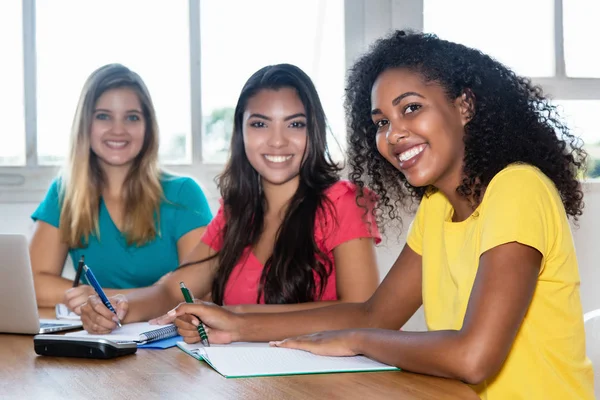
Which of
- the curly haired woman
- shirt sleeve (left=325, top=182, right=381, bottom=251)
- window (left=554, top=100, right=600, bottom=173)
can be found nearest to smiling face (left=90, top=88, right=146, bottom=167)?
shirt sleeve (left=325, top=182, right=381, bottom=251)

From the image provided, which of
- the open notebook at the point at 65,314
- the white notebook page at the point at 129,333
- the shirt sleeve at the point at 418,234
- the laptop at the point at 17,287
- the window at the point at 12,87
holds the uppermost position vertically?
the window at the point at 12,87

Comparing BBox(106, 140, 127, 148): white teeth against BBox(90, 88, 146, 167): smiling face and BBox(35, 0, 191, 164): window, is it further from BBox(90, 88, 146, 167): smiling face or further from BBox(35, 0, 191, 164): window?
BBox(35, 0, 191, 164): window

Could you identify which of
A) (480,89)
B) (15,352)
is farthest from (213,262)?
(480,89)

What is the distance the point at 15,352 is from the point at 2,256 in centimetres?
22

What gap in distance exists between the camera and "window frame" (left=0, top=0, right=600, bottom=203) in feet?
10.2

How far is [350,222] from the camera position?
2014mm

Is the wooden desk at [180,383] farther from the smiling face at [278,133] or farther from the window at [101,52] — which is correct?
the window at [101,52]

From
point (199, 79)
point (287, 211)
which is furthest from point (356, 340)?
point (199, 79)

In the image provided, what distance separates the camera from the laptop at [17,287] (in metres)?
1.55

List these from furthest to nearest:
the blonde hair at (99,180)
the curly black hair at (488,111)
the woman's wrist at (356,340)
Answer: the blonde hair at (99,180)
the curly black hair at (488,111)
the woman's wrist at (356,340)

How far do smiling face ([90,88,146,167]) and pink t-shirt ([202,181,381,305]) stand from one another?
31.6 inches

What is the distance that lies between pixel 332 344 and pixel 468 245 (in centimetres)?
32

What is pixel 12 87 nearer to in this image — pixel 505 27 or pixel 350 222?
pixel 350 222

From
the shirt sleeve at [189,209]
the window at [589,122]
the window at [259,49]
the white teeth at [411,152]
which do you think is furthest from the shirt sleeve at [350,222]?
the window at [589,122]
